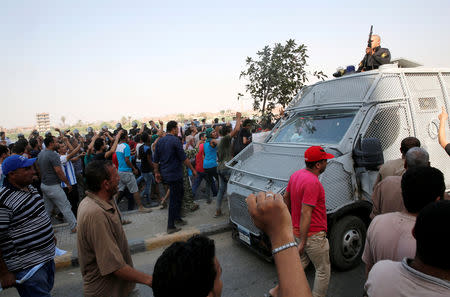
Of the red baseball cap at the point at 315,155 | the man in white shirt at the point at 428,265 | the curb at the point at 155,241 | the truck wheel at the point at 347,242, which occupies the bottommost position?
the curb at the point at 155,241

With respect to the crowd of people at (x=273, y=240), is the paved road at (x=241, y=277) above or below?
below

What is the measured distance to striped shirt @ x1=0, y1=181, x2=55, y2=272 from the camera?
230 centimetres

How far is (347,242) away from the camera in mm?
3602

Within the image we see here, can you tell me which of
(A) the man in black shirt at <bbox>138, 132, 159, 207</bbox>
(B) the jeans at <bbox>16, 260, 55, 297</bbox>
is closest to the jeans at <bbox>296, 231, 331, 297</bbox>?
(B) the jeans at <bbox>16, 260, 55, 297</bbox>

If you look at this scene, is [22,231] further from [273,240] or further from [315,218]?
[315,218]

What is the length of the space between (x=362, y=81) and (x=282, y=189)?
2.35 metres

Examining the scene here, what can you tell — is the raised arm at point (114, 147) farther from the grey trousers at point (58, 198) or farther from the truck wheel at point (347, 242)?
the truck wheel at point (347, 242)

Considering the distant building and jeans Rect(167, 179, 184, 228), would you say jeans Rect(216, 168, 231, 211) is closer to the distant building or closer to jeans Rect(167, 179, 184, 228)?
jeans Rect(167, 179, 184, 228)

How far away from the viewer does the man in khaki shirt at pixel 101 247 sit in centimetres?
194

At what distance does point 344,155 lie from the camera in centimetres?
360

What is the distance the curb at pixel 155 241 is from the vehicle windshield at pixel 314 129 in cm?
213

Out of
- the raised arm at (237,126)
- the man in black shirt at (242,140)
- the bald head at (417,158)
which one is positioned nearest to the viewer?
the bald head at (417,158)

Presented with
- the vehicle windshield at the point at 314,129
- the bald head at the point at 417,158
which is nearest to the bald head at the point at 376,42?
the vehicle windshield at the point at 314,129

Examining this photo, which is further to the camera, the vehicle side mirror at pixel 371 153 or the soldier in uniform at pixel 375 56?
the soldier in uniform at pixel 375 56
